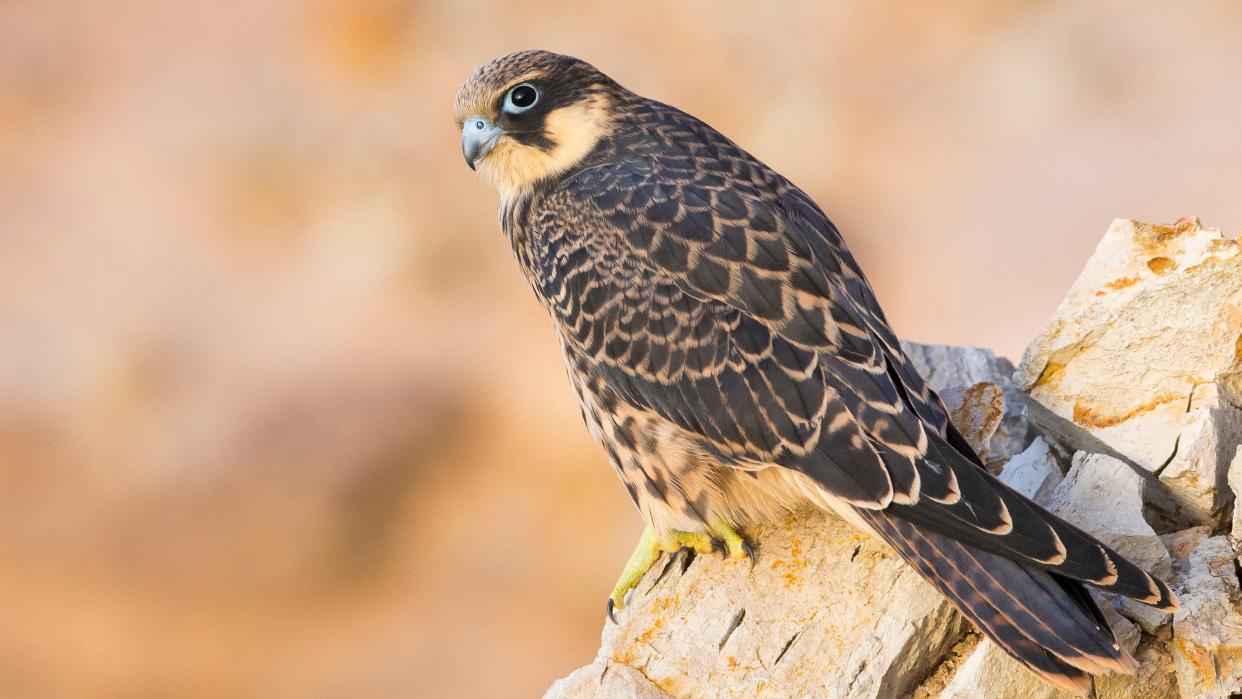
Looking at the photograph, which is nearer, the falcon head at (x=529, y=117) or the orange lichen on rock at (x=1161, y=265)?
the falcon head at (x=529, y=117)

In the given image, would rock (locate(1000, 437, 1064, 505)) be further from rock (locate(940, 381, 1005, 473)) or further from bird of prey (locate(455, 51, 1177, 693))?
bird of prey (locate(455, 51, 1177, 693))

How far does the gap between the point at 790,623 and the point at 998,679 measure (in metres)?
0.50

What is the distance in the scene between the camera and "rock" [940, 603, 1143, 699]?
2.38 metres

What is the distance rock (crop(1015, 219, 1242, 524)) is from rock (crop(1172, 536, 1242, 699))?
1.26ft

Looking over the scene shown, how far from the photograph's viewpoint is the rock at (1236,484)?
8.48 ft

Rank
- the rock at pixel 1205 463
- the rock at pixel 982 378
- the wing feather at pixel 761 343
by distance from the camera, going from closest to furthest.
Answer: the wing feather at pixel 761 343 → the rock at pixel 1205 463 → the rock at pixel 982 378

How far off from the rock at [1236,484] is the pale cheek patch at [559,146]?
70.8 inches

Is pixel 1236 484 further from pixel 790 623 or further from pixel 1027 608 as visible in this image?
pixel 790 623

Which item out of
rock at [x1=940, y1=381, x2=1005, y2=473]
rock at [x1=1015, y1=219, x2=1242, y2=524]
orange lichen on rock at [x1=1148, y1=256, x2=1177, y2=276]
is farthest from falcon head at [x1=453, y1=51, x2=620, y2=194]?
orange lichen on rock at [x1=1148, y1=256, x2=1177, y2=276]

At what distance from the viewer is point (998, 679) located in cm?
239

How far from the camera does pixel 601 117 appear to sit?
308 centimetres

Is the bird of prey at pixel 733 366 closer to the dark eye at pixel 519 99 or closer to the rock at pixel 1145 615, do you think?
the dark eye at pixel 519 99

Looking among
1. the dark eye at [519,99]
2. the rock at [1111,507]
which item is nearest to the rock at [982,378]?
the rock at [1111,507]

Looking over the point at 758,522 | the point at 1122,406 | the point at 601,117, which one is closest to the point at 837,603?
the point at 758,522
